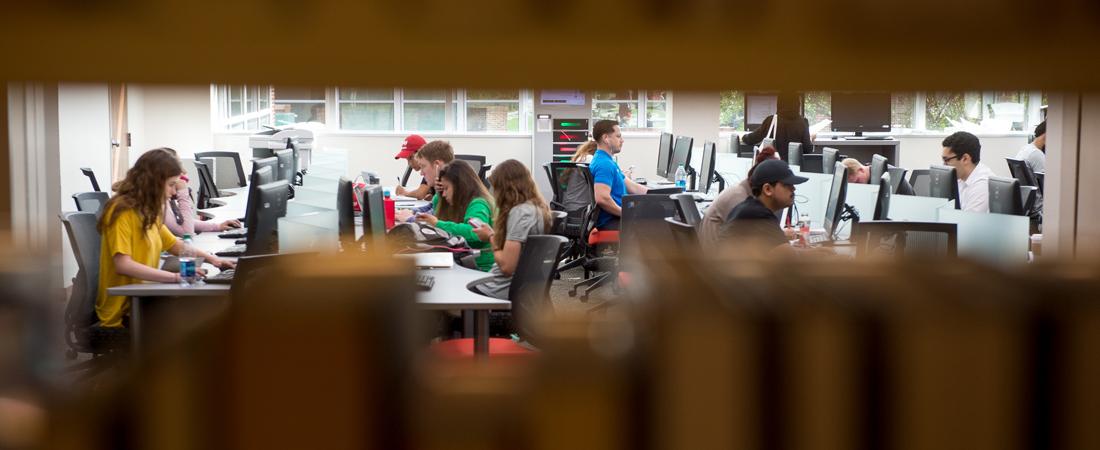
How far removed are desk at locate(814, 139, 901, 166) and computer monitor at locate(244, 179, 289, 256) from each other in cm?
783

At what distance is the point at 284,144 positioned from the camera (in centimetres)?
1104

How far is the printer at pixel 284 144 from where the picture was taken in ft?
35.9

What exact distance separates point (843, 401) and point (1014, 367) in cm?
10

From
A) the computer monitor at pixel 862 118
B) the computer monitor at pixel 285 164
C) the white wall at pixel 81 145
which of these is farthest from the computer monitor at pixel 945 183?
the white wall at pixel 81 145

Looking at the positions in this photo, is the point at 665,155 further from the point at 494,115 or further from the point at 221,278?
the point at 221,278

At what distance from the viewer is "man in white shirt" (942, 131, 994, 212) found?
20.5 ft

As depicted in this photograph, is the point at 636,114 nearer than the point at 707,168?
No

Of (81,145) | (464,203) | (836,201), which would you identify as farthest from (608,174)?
(81,145)

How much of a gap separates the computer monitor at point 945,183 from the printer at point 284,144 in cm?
628

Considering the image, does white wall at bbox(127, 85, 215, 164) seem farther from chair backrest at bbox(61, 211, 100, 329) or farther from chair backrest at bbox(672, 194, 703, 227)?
chair backrest at bbox(61, 211, 100, 329)

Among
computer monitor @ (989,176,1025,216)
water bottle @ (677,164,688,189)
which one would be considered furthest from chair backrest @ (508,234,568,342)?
water bottle @ (677,164,688,189)

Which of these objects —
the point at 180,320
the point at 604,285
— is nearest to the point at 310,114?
the point at 604,285

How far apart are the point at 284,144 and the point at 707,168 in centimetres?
446

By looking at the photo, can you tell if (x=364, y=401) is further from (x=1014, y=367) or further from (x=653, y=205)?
(x=653, y=205)
